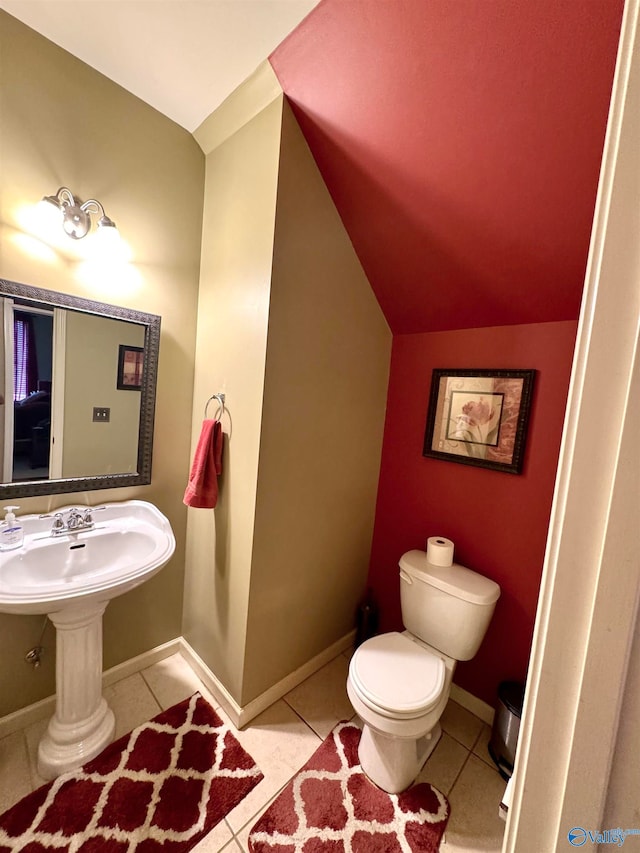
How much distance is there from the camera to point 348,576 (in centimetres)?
193

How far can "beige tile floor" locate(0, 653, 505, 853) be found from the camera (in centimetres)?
115

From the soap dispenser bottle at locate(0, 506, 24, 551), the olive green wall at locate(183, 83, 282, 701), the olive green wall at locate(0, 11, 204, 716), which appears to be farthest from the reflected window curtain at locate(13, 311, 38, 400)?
the olive green wall at locate(183, 83, 282, 701)

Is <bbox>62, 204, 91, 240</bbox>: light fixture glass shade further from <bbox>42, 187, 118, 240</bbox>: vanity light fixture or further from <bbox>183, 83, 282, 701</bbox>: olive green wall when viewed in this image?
<bbox>183, 83, 282, 701</bbox>: olive green wall

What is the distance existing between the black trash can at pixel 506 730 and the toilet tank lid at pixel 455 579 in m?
0.43

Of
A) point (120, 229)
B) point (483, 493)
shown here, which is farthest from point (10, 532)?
point (483, 493)

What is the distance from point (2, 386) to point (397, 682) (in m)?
1.90

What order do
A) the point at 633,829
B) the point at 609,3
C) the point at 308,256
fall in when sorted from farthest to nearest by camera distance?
the point at 308,256
the point at 609,3
the point at 633,829

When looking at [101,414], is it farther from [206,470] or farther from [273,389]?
[273,389]

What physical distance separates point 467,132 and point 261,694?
2.38m

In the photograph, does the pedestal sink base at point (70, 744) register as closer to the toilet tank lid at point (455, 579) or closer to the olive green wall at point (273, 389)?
the olive green wall at point (273, 389)

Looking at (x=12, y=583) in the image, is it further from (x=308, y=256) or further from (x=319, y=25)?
(x=319, y=25)

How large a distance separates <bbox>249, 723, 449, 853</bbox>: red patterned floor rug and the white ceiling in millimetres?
2660

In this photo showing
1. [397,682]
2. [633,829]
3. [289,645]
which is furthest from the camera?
[289,645]

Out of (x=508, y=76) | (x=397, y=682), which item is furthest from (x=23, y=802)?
(x=508, y=76)
